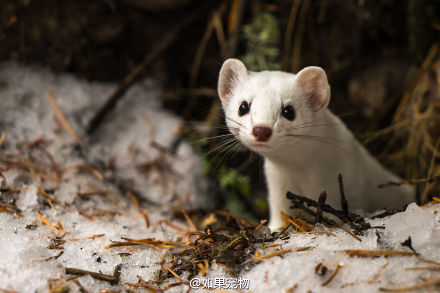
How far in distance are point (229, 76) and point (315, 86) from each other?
0.54 m

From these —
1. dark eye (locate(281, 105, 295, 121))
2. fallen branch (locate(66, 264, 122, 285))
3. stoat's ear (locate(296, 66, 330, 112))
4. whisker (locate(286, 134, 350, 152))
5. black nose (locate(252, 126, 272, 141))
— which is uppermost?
stoat's ear (locate(296, 66, 330, 112))

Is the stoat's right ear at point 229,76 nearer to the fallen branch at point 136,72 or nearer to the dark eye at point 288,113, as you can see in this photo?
the dark eye at point 288,113

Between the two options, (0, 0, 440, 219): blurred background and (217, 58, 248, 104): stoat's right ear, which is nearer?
(217, 58, 248, 104): stoat's right ear

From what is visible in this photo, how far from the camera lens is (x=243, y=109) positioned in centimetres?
239

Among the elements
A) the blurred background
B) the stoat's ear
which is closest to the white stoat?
the stoat's ear

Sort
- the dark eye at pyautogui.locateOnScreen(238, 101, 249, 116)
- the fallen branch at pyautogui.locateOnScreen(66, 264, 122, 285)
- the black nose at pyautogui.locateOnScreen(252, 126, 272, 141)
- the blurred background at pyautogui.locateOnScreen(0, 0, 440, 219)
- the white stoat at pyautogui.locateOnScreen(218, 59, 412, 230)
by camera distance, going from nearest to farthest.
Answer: the fallen branch at pyautogui.locateOnScreen(66, 264, 122, 285) → the black nose at pyautogui.locateOnScreen(252, 126, 272, 141) → the white stoat at pyautogui.locateOnScreen(218, 59, 412, 230) → the dark eye at pyautogui.locateOnScreen(238, 101, 249, 116) → the blurred background at pyautogui.locateOnScreen(0, 0, 440, 219)

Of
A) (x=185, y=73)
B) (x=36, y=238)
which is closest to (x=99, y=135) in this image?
(x=185, y=73)

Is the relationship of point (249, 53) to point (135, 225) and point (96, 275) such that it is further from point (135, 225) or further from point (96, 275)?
point (96, 275)

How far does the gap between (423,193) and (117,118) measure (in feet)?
8.75

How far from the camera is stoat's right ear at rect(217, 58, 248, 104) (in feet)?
8.21

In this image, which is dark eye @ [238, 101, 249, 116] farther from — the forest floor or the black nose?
the forest floor

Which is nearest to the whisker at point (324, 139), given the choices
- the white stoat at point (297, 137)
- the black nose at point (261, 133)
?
the white stoat at point (297, 137)

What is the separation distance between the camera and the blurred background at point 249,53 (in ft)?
10.9

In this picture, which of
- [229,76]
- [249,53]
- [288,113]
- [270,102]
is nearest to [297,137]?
[288,113]
